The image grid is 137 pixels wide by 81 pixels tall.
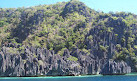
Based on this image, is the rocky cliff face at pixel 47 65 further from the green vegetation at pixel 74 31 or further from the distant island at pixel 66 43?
the green vegetation at pixel 74 31

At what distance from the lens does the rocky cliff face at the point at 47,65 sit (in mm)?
53875

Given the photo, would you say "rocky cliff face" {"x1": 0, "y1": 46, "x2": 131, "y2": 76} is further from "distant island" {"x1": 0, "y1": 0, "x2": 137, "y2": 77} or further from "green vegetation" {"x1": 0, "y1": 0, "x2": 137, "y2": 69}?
"green vegetation" {"x1": 0, "y1": 0, "x2": 137, "y2": 69}

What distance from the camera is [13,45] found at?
226 feet

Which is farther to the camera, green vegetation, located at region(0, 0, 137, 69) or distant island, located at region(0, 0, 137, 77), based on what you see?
green vegetation, located at region(0, 0, 137, 69)

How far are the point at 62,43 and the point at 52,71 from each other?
18350 millimetres

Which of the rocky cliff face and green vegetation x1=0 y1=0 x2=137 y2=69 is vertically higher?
green vegetation x1=0 y1=0 x2=137 y2=69

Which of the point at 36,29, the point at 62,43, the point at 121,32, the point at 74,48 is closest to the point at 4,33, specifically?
the point at 36,29

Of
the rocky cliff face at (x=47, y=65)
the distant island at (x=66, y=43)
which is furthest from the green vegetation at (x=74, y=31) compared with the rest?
the rocky cliff face at (x=47, y=65)

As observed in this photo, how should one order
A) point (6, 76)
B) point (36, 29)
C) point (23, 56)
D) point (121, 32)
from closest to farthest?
point (6, 76), point (23, 56), point (121, 32), point (36, 29)

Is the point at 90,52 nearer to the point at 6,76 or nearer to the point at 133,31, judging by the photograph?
the point at 133,31

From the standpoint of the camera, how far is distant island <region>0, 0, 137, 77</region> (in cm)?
5594

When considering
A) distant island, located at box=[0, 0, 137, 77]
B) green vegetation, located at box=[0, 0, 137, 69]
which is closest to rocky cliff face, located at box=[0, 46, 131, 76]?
distant island, located at box=[0, 0, 137, 77]

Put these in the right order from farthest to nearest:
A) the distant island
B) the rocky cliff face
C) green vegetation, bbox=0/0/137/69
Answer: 1. green vegetation, bbox=0/0/137/69
2. the distant island
3. the rocky cliff face

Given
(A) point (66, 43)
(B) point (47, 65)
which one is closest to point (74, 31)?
(A) point (66, 43)
